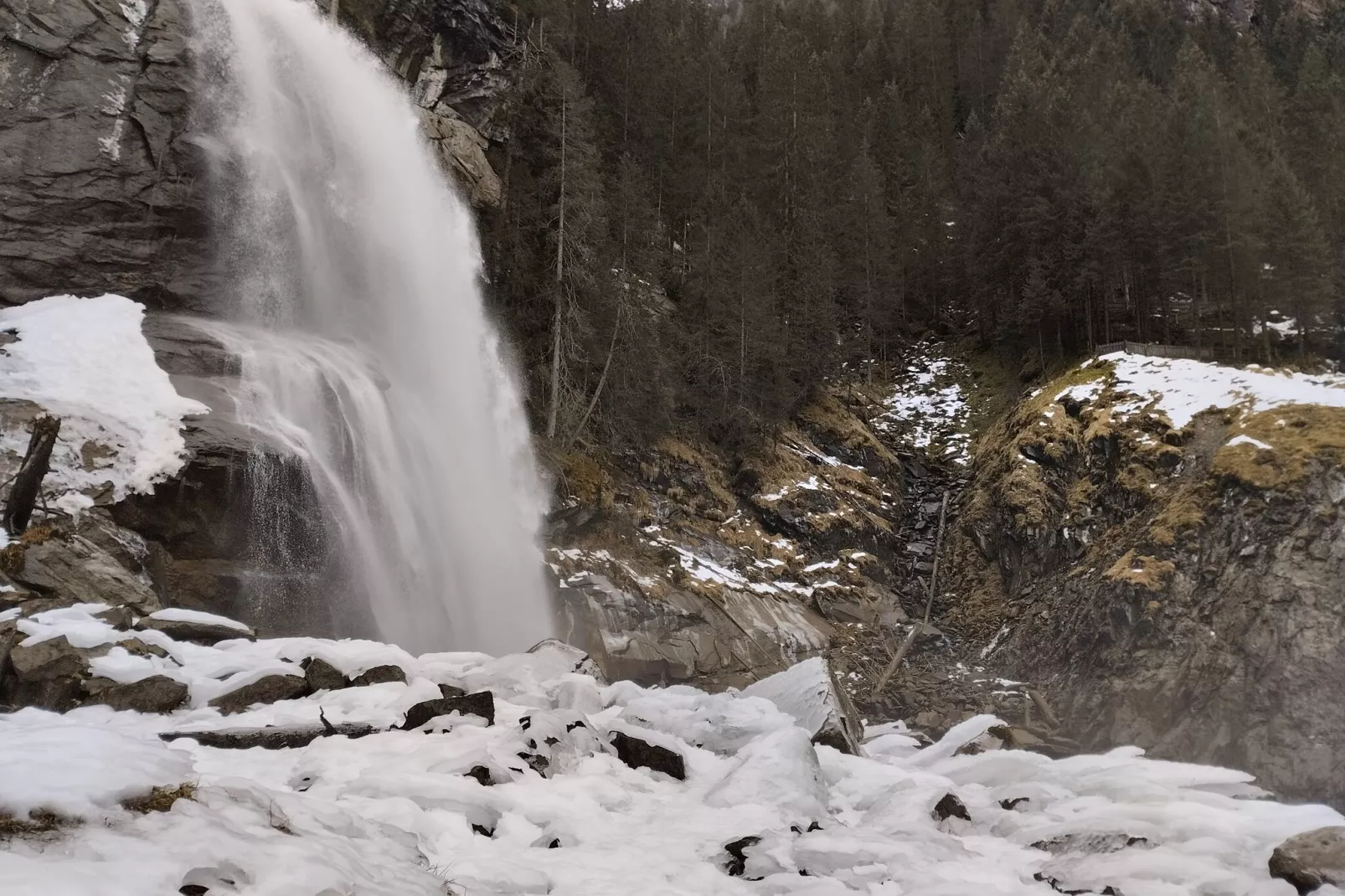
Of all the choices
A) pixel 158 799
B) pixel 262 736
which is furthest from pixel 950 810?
pixel 262 736

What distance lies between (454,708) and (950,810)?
4482mm

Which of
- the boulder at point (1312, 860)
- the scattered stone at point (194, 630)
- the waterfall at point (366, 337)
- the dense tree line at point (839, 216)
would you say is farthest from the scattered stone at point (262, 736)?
the dense tree line at point (839, 216)

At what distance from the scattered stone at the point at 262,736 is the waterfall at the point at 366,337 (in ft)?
24.1

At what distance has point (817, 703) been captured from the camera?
9633mm

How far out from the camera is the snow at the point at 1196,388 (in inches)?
762

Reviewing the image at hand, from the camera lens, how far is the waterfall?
1540cm

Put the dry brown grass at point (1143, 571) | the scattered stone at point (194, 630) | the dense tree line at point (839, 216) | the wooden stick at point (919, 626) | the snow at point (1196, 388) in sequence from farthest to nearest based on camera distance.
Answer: the dense tree line at point (839, 216), the snow at point (1196, 388), the wooden stick at point (919, 626), the dry brown grass at point (1143, 571), the scattered stone at point (194, 630)

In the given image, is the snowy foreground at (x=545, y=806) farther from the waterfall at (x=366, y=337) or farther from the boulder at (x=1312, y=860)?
the waterfall at (x=366, y=337)

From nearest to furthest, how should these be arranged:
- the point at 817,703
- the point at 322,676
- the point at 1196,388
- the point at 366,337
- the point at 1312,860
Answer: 1. the point at 1312,860
2. the point at 322,676
3. the point at 817,703
4. the point at 1196,388
5. the point at 366,337

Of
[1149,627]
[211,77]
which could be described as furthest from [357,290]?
[1149,627]

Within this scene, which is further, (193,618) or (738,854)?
(193,618)

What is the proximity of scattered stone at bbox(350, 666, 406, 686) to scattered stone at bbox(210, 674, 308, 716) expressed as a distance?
1.73 feet

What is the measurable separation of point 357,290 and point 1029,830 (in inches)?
840

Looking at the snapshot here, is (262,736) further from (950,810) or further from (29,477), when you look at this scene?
(29,477)
